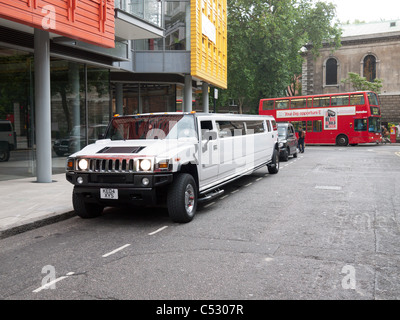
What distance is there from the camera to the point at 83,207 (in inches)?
281

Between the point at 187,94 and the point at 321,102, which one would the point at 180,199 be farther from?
the point at 321,102

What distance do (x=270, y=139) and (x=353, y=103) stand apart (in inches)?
788

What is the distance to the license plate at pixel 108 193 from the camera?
6414 mm

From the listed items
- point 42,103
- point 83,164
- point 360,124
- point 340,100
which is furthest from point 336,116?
point 83,164

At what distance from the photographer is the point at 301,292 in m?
3.88

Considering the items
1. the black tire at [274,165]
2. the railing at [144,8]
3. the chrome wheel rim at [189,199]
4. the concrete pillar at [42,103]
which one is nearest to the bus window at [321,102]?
the railing at [144,8]

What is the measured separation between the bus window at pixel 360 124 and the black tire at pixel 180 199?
2703cm

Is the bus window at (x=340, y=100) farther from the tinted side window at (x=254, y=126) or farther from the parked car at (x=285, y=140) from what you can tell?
the tinted side window at (x=254, y=126)

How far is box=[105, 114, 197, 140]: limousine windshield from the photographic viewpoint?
756 cm

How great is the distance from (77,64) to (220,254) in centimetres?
1140
